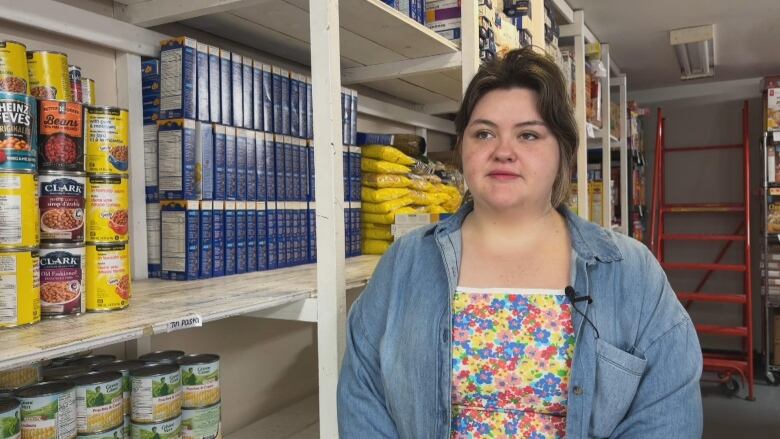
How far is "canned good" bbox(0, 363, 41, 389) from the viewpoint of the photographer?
1.02m

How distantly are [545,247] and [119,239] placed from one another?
829 mm

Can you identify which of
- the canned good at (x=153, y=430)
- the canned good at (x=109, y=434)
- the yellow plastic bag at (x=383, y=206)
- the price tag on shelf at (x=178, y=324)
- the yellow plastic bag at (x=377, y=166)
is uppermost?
the yellow plastic bag at (x=377, y=166)

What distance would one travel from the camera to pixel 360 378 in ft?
4.09

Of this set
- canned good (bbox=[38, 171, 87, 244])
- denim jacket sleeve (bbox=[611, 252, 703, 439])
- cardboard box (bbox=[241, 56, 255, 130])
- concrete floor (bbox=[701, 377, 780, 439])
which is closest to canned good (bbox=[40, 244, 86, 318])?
canned good (bbox=[38, 171, 87, 244])

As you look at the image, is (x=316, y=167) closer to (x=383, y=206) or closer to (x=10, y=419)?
(x=10, y=419)

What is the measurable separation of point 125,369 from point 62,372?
11 cm

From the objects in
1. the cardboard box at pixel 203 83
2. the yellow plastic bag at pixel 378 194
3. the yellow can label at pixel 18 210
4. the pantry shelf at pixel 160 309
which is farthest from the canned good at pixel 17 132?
the yellow plastic bag at pixel 378 194

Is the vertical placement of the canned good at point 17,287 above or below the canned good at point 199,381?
above

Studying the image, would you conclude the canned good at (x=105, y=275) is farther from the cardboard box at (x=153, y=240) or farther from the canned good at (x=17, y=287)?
the cardboard box at (x=153, y=240)

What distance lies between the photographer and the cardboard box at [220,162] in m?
1.46

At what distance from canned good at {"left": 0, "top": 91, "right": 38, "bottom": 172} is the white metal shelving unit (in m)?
0.24

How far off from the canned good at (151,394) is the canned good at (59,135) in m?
0.40

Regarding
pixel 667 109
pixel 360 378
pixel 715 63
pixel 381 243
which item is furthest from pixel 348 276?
pixel 667 109

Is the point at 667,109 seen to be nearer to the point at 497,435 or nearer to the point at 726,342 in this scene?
the point at 726,342
